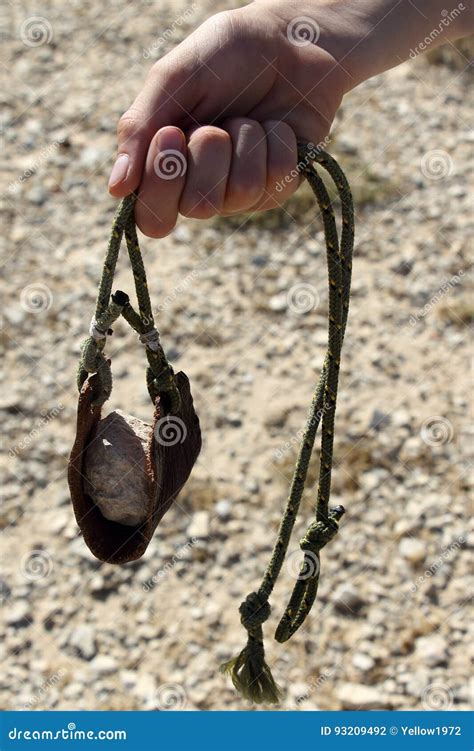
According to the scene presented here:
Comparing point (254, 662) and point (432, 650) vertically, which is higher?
point (254, 662)

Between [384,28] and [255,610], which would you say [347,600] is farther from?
[384,28]

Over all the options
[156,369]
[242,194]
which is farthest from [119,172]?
[156,369]

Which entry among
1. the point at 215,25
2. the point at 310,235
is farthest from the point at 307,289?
the point at 215,25

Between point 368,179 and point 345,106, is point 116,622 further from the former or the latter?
point 345,106

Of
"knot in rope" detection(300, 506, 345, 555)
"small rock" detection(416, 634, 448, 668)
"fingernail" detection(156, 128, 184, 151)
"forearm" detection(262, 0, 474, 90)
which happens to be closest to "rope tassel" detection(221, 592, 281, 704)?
"knot in rope" detection(300, 506, 345, 555)

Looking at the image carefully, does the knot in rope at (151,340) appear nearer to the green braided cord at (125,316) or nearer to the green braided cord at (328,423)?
the green braided cord at (125,316)

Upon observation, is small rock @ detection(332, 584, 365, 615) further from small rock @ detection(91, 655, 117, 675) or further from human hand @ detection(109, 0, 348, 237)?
human hand @ detection(109, 0, 348, 237)
